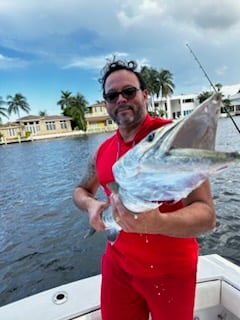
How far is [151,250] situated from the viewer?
1.90 metres

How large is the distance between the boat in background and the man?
488 mm

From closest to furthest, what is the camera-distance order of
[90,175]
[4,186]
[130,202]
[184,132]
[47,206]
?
[184,132] < [130,202] < [90,175] < [47,206] < [4,186]

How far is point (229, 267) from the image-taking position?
303 centimetres

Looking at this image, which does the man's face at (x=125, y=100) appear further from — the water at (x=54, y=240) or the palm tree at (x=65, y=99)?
the palm tree at (x=65, y=99)

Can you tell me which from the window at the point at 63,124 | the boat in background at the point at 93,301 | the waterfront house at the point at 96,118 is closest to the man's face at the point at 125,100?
the boat in background at the point at 93,301

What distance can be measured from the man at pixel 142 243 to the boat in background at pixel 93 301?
1.60ft

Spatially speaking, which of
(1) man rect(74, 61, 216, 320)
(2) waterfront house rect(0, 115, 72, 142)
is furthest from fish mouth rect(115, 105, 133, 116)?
(2) waterfront house rect(0, 115, 72, 142)

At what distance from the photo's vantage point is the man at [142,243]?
1657 millimetres

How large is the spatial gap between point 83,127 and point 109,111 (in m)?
72.7

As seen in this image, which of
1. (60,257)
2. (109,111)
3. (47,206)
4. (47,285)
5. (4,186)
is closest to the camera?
(109,111)

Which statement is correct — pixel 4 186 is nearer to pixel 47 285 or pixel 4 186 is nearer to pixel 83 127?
pixel 47 285

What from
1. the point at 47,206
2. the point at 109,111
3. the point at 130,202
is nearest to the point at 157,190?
the point at 130,202

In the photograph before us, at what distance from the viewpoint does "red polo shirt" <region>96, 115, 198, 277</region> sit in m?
1.87

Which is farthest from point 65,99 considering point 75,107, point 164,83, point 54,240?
point 54,240
